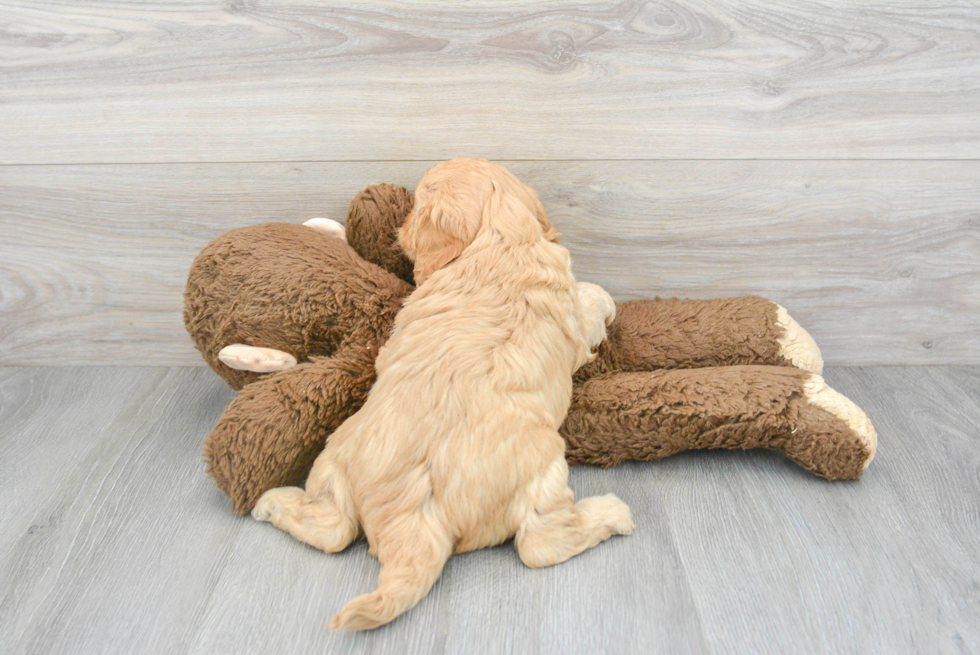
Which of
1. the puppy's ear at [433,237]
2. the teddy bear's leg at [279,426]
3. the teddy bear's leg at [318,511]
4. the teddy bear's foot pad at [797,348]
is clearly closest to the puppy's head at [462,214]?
the puppy's ear at [433,237]

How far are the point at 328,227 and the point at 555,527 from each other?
670 millimetres

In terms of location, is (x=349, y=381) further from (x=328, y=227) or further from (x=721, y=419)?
(x=721, y=419)

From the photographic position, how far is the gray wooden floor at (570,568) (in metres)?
0.89

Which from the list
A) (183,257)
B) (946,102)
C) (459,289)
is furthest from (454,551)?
(946,102)

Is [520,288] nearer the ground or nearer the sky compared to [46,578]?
nearer the sky

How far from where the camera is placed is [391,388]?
1025 millimetres

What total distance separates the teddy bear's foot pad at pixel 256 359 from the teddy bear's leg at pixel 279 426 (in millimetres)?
34

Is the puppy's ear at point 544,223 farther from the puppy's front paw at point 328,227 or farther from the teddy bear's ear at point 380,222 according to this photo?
the puppy's front paw at point 328,227

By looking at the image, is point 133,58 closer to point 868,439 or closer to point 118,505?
point 118,505

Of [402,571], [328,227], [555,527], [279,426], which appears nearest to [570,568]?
[555,527]

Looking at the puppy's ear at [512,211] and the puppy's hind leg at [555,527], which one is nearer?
the puppy's hind leg at [555,527]

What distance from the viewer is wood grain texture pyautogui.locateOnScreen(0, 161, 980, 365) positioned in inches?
52.9

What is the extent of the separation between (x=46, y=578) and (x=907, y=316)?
1.57 m

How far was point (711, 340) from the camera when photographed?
1312mm
